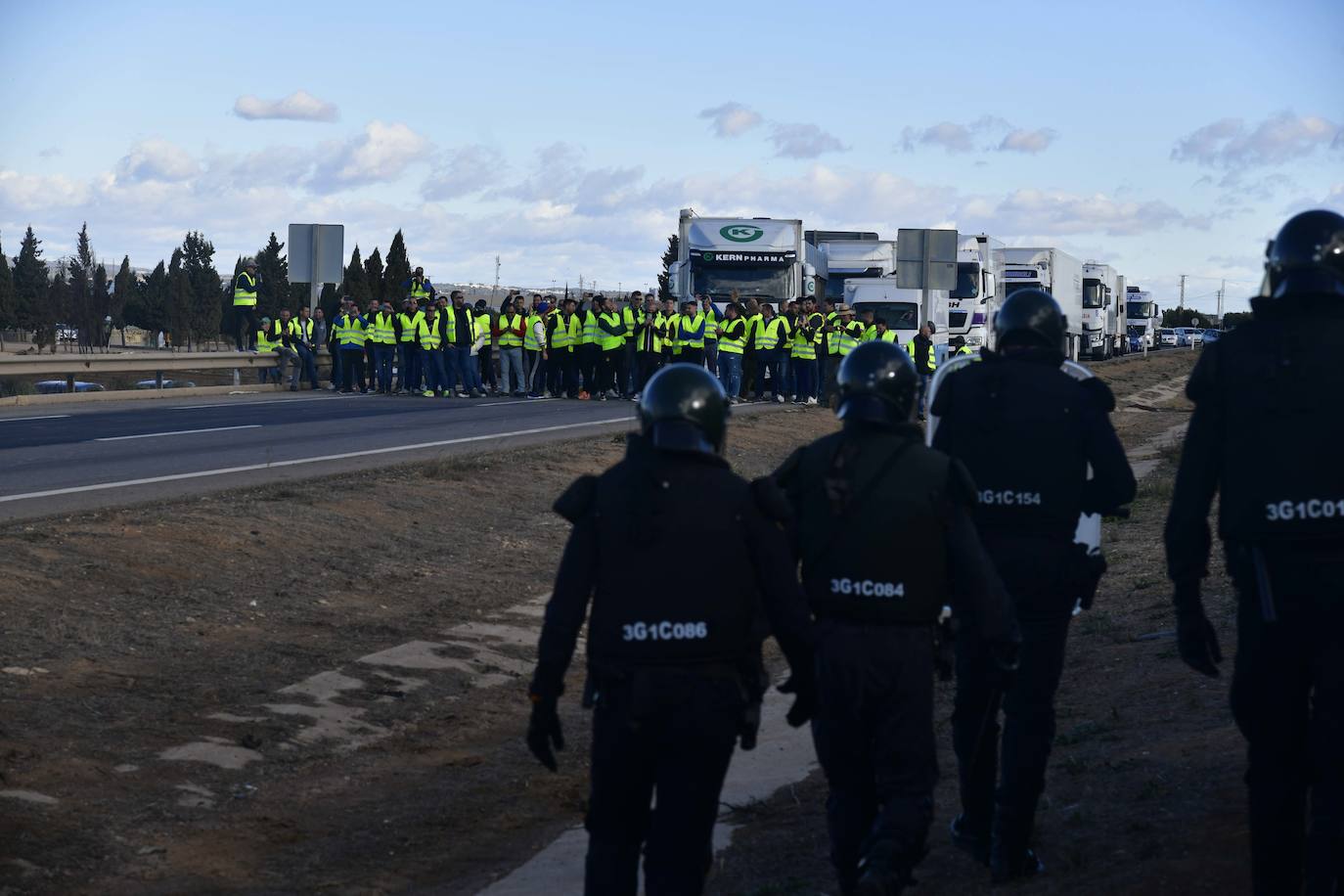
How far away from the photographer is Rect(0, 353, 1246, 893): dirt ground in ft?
21.5

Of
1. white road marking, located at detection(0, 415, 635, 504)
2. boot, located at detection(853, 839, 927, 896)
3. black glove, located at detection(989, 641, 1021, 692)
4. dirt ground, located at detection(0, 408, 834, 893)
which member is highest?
black glove, located at detection(989, 641, 1021, 692)

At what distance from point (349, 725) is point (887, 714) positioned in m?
4.91

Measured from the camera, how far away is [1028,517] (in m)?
5.69

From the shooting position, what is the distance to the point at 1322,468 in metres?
4.52

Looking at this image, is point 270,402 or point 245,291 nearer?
point 270,402

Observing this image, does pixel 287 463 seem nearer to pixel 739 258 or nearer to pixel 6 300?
pixel 739 258

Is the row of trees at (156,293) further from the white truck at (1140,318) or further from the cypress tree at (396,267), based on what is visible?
the white truck at (1140,318)

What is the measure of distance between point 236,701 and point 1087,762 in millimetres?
4536

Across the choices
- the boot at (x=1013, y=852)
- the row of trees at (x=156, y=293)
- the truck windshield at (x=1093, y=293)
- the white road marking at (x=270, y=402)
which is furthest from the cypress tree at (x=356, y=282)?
the boot at (x=1013, y=852)

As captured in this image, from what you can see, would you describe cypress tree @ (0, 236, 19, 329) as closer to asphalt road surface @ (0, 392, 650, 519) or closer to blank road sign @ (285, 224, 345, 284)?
blank road sign @ (285, 224, 345, 284)

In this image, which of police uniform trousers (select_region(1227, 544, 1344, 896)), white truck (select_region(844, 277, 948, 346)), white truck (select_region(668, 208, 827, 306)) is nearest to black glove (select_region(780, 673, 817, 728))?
police uniform trousers (select_region(1227, 544, 1344, 896))

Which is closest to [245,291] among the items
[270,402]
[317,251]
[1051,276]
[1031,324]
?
[317,251]

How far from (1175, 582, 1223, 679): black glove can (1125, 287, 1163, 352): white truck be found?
92.4 metres

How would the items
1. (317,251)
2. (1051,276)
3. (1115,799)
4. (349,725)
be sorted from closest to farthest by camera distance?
(1115,799), (349,725), (317,251), (1051,276)
